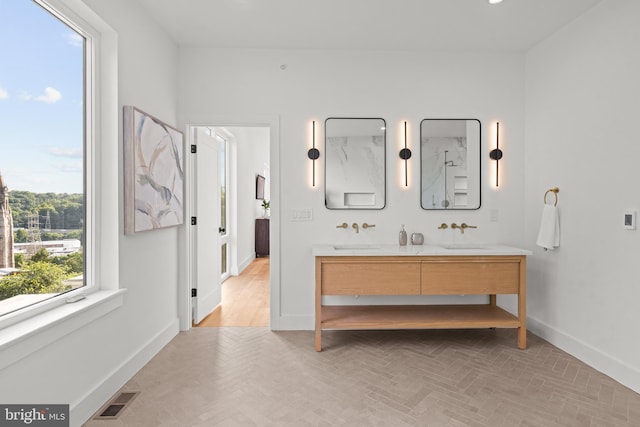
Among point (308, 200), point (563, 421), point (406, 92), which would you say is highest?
point (406, 92)

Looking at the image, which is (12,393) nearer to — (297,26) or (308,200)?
(308,200)

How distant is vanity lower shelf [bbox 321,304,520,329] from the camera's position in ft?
9.59

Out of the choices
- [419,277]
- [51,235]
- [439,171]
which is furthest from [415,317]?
[51,235]

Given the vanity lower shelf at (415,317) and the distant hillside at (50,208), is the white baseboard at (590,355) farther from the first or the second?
the distant hillside at (50,208)

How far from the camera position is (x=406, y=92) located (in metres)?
3.46

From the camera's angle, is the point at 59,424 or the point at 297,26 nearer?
the point at 59,424

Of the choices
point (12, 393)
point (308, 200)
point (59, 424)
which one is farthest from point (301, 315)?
point (12, 393)

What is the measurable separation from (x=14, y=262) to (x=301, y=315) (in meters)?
2.31

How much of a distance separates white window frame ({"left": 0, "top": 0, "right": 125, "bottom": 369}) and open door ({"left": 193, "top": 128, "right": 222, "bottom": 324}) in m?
1.18

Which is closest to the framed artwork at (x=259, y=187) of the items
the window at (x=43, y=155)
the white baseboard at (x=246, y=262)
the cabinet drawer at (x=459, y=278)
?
the white baseboard at (x=246, y=262)

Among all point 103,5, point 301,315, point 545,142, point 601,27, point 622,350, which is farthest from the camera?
point 301,315

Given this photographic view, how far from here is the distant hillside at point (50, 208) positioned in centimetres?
168

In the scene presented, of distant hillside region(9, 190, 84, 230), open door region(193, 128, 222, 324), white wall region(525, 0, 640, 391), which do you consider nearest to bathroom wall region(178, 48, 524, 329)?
white wall region(525, 0, 640, 391)

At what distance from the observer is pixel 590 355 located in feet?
8.75
